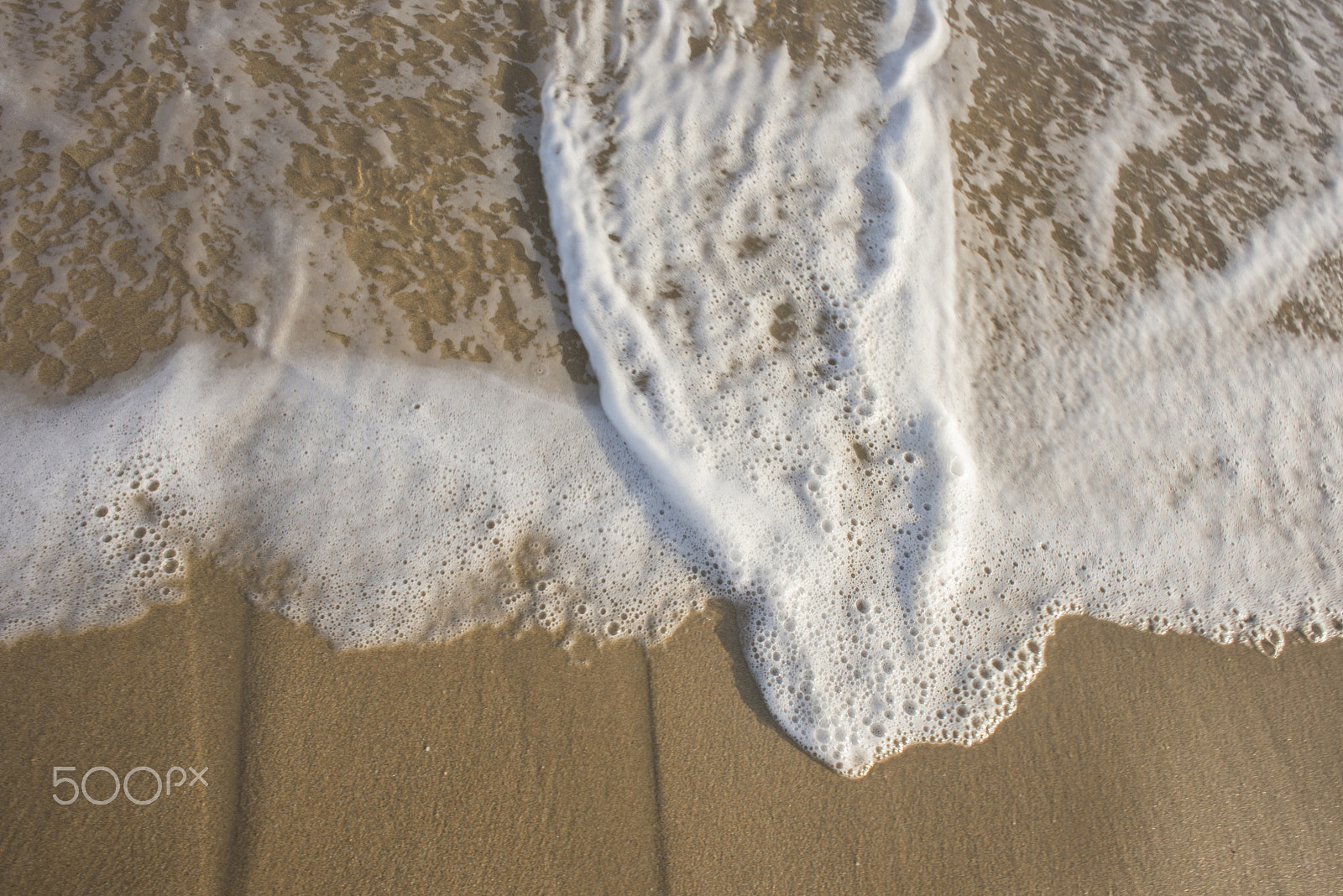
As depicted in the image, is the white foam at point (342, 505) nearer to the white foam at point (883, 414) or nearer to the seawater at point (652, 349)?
the seawater at point (652, 349)

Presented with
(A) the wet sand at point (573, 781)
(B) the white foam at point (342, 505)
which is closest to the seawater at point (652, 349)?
(B) the white foam at point (342, 505)

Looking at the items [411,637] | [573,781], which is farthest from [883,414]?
[411,637]

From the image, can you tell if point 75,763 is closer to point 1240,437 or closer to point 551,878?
point 551,878

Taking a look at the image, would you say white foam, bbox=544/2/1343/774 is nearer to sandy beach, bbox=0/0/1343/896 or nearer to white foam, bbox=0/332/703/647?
sandy beach, bbox=0/0/1343/896

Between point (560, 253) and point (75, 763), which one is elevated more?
point (560, 253)

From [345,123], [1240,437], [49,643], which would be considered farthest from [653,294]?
[1240,437]

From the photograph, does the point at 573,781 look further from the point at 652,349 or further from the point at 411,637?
the point at 652,349
